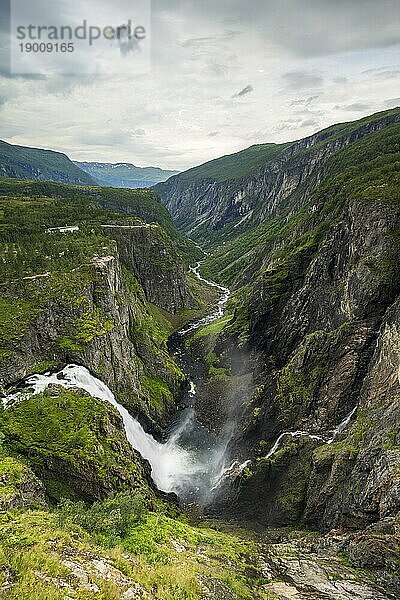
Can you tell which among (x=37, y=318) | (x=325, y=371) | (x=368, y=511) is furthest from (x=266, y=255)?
(x=368, y=511)

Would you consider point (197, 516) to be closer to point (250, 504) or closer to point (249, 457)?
point (250, 504)

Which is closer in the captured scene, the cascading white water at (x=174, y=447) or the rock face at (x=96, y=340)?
the cascading white water at (x=174, y=447)

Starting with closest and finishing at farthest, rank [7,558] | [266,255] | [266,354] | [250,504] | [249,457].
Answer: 1. [7,558]
2. [250,504]
3. [249,457]
4. [266,354]
5. [266,255]

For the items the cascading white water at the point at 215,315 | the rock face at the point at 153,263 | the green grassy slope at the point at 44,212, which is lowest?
the cascading white water at the point at 215,315

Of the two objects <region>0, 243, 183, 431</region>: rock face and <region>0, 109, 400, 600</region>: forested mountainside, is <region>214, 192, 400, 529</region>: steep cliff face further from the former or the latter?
<region>0, 243, 183, 431</region>: rock face

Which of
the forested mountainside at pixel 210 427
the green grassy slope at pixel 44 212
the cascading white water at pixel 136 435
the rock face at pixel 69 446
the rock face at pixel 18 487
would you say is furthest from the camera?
the green grassy slope at pixel 44 212

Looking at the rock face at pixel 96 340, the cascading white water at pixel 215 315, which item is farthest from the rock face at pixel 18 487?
the cascading white water at pixel 215 315

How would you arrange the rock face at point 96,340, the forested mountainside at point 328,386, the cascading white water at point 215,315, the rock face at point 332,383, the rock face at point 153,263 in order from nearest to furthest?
the forested mountainside at point 328,386 < the rock face at point 332,383 < the rock face at point 96,340 < the rock face at point 153,263 < the cascading white water at point 215,315

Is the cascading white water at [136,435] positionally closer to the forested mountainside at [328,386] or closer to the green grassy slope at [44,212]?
the forested mountainside at [328,386]
